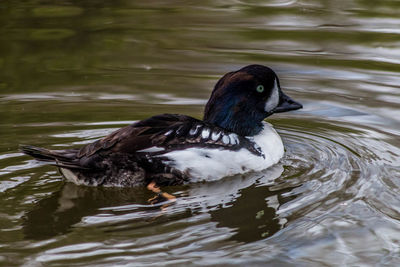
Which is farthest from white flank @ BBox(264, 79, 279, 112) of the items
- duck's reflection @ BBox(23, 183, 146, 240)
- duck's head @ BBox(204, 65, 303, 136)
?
duck's reflection @ BBox(23, 183, 146, 240)

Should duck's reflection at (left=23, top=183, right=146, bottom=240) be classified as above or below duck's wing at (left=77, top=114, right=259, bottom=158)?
below

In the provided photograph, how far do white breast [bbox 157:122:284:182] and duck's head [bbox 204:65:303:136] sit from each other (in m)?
0.32

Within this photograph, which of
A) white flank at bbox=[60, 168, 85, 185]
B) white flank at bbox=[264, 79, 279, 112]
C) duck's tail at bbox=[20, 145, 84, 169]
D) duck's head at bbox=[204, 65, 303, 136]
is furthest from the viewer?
white flank at bbox=[264, 79, 279, 112]

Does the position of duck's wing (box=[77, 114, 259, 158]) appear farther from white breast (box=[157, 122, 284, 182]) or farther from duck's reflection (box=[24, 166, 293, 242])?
duck's reflection (box=[24, 166, 293, 242])

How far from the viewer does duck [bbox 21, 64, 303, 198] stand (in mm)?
6613

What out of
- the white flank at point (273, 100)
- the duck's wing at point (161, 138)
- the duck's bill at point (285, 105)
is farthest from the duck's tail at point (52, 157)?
the duck's bill at point (285, 105)

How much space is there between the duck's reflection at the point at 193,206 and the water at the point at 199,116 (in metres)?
0.02

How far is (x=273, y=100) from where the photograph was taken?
770 cm

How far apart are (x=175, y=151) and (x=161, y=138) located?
0.16 meters

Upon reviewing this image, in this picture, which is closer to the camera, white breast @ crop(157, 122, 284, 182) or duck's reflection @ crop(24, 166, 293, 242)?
duck's reflection @ crop(24, 166, 293, 242)

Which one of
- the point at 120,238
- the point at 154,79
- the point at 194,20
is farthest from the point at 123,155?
the point at 194,20

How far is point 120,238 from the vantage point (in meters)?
5.62

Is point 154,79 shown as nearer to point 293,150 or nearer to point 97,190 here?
point 293,150

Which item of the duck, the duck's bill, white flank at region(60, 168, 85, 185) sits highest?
the duck's bill
